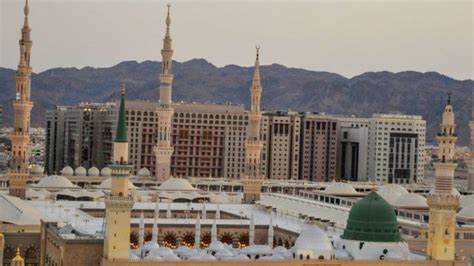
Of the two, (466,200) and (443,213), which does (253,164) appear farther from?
(443,213)

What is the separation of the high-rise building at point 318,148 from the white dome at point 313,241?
7014cm

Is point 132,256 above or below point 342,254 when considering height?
below

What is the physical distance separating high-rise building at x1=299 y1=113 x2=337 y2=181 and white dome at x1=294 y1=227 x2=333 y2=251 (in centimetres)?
7014

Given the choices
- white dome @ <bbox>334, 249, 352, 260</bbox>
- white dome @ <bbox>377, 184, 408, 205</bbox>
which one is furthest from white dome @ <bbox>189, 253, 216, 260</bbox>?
white dome @ <bbox>377, 184, 408, 205</bbox>

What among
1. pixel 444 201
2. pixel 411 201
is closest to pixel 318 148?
pixel 411 201

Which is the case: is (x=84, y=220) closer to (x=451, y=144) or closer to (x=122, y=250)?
(x=122, y=250)

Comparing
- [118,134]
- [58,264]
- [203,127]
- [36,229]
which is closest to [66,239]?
[58,264]

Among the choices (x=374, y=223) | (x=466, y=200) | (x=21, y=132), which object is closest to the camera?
(x=374, y=223)

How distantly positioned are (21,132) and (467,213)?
81.2ft

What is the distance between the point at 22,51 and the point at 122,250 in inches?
1108

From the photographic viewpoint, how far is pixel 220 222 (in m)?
45.7

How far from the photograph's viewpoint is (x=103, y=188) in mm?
65875

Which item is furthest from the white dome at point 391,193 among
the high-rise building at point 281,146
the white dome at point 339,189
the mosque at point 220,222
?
the high-rise building at point 281,146

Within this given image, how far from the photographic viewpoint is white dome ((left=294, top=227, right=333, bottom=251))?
36.0m
